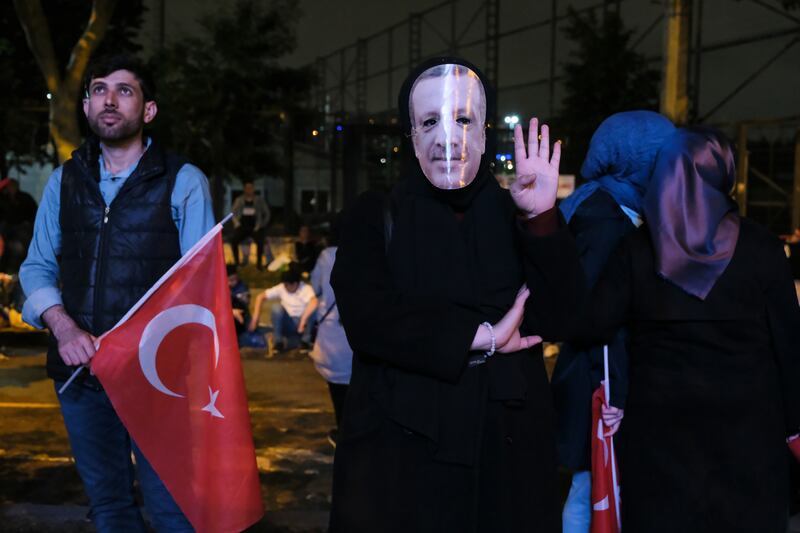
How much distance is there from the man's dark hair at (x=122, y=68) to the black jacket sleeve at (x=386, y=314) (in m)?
1.26

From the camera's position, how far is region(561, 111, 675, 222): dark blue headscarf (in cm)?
312

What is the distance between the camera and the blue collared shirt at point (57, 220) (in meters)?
3.43

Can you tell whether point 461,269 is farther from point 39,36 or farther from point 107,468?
point 39,36

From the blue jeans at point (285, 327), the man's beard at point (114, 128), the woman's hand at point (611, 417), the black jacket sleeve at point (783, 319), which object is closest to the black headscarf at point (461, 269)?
the woman's hand at point (611, 417)

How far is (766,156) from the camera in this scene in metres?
16.1

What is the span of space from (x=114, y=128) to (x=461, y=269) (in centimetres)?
150

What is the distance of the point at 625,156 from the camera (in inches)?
124

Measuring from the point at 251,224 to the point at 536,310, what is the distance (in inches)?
639

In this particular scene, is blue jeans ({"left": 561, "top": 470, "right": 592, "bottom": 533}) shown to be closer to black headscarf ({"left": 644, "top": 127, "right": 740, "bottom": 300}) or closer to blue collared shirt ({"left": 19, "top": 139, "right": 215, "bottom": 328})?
black headscarf ({"left": 644, "top": 127, "right": 740, "bottom": 300})

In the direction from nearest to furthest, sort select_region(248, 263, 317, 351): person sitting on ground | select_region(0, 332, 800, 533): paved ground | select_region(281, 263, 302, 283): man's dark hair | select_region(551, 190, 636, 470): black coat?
select_region(551, 190, 636, 470): black coat, select_region(0, 332, 800, 533): paved ground, select_region(248, 263, 317, 351): person sitting on ground, select_region(281, 263, 302, 283): man's dark hair

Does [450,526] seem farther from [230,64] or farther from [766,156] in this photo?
[230,64]

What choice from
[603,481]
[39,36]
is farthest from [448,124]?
[39,36]

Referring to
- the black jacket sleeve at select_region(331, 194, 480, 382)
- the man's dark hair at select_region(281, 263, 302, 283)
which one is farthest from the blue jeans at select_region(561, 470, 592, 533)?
the man's dark hair at select_region(281, 263, 302, 283)

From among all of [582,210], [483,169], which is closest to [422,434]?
[483,169]
